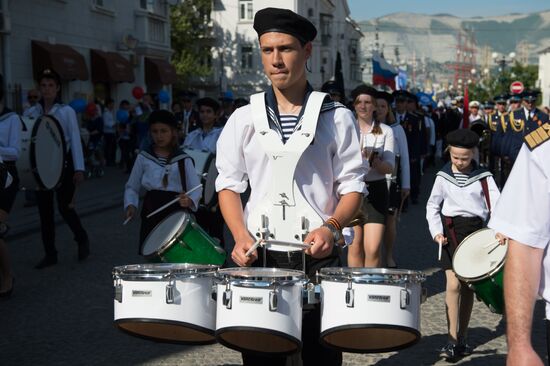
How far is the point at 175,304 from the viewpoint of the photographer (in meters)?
3.28

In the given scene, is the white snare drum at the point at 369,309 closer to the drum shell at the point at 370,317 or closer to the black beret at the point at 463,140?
the drum shell at the point at 370,317

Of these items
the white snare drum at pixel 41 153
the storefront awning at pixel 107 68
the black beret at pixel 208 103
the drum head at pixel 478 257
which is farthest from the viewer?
the storefront awning at pixel 107 68

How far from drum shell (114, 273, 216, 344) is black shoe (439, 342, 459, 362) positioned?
293cm

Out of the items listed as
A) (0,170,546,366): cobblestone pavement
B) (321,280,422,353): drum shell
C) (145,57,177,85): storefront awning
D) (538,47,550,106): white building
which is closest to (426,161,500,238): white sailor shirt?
(0,170,546,366): cobblestone pavement

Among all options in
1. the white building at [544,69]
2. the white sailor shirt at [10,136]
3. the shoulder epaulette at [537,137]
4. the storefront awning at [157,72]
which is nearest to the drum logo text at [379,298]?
the shoulder epaulette at [537,137]

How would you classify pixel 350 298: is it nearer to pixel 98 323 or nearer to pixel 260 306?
pixel 260 306

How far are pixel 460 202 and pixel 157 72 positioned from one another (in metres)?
27.1

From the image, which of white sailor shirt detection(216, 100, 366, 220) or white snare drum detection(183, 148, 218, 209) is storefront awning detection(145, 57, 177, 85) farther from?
A: white sailor shirt detection(216, 100, 366, 220)

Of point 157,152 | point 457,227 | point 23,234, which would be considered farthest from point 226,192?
point 23,234

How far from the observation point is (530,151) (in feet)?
8.75

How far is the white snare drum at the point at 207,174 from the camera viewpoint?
29.8ft

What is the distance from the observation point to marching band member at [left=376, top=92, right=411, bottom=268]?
8.72 m

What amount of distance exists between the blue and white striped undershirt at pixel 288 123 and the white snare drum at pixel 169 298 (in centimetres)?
67

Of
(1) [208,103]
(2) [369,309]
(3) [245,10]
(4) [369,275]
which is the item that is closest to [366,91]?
(1) [208,103]
